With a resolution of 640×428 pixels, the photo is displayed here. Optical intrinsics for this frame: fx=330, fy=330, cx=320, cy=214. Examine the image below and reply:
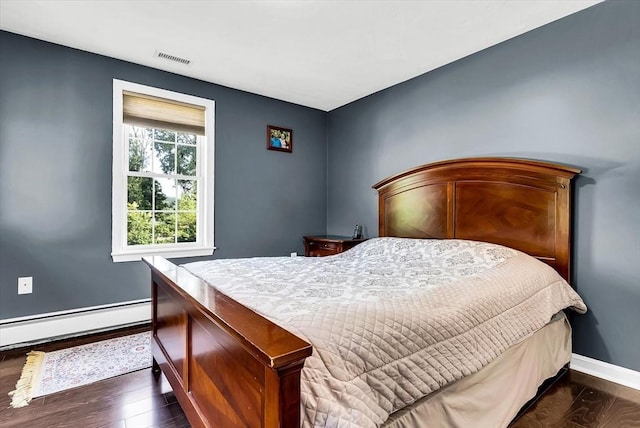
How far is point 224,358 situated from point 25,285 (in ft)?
8.51

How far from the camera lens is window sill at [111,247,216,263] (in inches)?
121

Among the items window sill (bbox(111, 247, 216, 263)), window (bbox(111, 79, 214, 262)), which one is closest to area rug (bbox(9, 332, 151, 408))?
window sill (bbox(111, 247, 216, 263))

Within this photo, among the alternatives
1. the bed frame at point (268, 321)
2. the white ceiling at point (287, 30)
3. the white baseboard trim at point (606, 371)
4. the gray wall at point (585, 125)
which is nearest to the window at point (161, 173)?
the white ceiling at point (287, 30)

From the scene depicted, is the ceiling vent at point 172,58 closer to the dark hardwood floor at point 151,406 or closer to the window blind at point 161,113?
the window blind at point 161,113

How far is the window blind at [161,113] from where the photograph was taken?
10.4ft

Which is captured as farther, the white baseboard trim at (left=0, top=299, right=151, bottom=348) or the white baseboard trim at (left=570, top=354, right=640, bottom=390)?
the white baseboard trim at (left=0, top=299, right=151, bottom=348)

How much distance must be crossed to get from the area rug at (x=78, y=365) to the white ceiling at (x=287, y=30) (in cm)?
250

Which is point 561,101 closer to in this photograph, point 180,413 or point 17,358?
point 180,413

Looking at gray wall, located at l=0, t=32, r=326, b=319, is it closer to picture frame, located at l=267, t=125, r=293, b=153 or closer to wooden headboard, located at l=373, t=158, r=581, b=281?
picture frame, located at l=267, t=125, r=293, b=153

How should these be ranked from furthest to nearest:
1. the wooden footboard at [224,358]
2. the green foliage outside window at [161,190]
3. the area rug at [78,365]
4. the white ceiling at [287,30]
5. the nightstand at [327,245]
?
the nightstand at [327,245], the green foliage outside window at [161,190], the white ceiling at [287,30], the area rug at [78,365], the wooden footboard at [224,358]

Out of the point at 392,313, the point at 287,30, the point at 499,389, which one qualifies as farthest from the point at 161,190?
the point at 499,389

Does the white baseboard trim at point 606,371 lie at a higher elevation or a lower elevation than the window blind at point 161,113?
lower

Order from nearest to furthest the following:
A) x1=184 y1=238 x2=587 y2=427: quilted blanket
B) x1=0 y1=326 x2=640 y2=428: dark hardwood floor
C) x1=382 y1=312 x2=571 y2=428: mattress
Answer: x1=184 y1=238 x2=587 y2=427: quilted blanket, x1=382 y1=312 x2=571 y2=428: mattress, x1=0 y1=326 x2=640 y2=428: dark hardwood floor

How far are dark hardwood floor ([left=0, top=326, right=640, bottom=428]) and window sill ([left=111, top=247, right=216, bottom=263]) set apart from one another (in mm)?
1120
